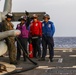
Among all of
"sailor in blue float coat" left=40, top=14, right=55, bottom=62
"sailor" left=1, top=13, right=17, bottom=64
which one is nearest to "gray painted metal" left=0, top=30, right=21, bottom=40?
"sailor" left=1, top=13, right=17, bottom=64

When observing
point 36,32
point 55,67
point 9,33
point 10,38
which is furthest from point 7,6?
point 55,67

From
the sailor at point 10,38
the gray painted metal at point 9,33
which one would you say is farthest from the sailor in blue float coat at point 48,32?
the gray painted metal at point 9,33

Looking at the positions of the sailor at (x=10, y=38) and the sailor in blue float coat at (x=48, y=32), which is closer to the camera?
the sailor at (x=10, y=38)

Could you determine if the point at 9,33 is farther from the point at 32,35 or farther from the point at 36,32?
the point at 32,35

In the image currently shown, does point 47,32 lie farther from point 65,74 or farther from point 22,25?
point 65,74

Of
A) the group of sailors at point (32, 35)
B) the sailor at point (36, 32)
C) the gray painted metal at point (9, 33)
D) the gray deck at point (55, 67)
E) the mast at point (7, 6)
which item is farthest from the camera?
the sailor at point (36, 32)

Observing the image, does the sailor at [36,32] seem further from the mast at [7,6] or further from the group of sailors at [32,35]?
the mast at [7,6]

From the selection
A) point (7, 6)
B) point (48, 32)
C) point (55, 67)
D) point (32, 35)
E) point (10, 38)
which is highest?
point (7, 6)

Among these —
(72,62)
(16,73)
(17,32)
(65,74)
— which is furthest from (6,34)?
(72,62)

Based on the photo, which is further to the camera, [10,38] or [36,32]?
[36,32]

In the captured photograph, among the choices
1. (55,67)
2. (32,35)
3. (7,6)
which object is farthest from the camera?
(32,35)

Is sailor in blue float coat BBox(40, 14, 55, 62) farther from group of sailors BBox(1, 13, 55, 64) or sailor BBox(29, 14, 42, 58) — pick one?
sailor BBox(29, 14, 42, 58)

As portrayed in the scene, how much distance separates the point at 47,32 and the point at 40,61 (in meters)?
1.25

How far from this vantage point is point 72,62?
16.7 metres
